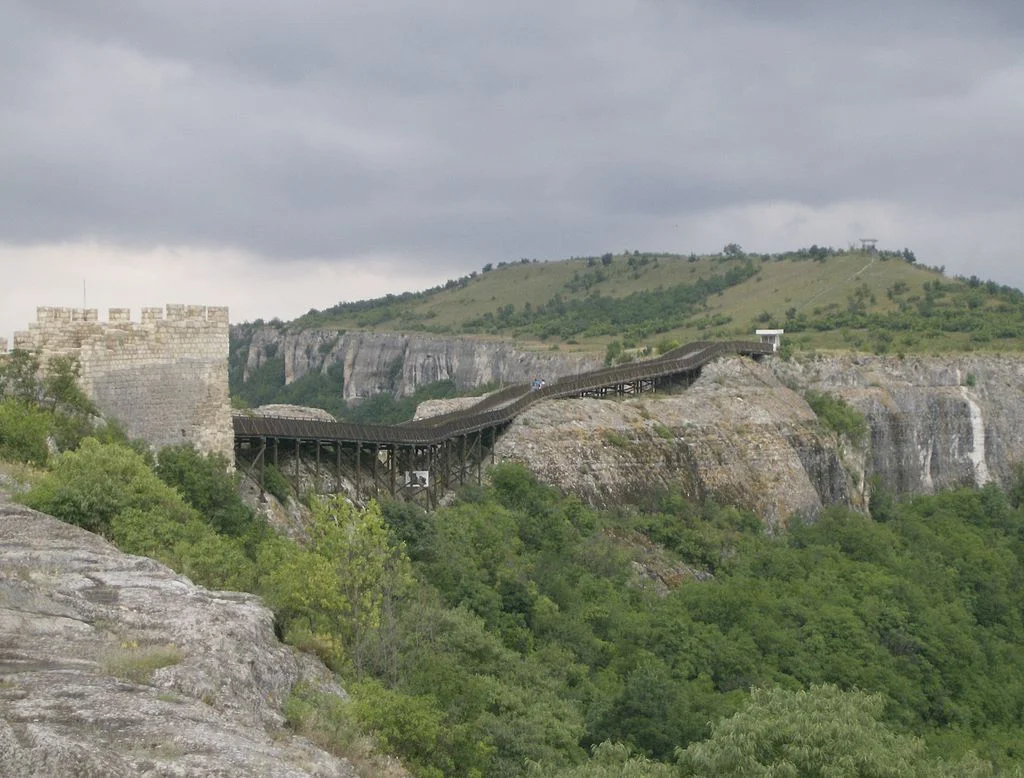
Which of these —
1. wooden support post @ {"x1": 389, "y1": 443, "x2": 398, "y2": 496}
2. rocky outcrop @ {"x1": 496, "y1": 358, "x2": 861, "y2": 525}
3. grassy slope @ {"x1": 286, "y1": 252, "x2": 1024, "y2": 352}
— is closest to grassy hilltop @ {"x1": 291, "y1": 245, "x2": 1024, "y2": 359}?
grassy slope @ {"x1": 286, "y1": 252, "x2": 1024, "y2": 352}

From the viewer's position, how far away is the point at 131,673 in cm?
1092

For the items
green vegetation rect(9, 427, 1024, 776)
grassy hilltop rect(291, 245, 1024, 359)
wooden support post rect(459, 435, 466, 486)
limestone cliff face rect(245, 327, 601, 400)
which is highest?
grassy hilltop rect(291, 245, 1024, 359)

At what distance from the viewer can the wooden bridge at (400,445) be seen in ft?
104

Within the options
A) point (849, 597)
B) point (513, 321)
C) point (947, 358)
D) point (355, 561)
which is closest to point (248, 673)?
point (355, 561)

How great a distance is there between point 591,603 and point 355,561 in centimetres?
1564

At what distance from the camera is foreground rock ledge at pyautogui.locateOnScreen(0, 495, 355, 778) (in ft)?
29.8

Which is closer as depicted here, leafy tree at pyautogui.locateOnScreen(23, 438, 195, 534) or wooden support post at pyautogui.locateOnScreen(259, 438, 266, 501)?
leafy tree at pyautogui.locateOnScreen(23, 438, 195, 534)

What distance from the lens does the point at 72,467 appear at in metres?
19.1

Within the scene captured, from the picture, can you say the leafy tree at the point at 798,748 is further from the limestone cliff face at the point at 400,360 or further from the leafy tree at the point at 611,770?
the limestone cliff face at the point at 400,360

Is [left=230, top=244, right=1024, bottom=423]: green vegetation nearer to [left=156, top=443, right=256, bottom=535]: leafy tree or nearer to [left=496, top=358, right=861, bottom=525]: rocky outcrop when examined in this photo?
[left=496, top=358, right=861, bottom=525]: rocky outcrop

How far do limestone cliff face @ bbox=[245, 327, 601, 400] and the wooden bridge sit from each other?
34319mm

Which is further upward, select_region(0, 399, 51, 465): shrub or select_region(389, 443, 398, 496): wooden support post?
select_region(0, 399, 51, 465): shrub

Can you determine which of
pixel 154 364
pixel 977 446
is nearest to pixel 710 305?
pixel 977 446

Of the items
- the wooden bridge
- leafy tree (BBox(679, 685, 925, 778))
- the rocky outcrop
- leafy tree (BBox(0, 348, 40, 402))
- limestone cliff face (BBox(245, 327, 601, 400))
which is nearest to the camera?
leafy tree (BBox(679, 685, 925, 778))
